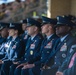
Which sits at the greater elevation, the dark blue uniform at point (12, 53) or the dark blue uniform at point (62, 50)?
the dark blue uniform at point (62, 50)

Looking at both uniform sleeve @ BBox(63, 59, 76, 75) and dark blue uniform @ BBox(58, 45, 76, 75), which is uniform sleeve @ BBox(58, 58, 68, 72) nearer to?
→ dark blue uniform @ BBox(58, 45, 76, 75)

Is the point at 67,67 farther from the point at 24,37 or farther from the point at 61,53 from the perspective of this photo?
the point at 24,37

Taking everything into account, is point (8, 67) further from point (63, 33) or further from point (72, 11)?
point (72, 11)

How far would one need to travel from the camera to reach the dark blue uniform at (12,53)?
16.9 feet

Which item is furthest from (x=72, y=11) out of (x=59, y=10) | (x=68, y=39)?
(x=68, y=39)

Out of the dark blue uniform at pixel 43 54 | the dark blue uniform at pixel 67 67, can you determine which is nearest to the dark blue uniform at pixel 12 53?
the dark blue uniform at pixel 43 54

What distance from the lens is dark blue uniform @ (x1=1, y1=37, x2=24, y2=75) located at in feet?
16.9

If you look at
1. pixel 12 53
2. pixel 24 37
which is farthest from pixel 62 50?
pixel 24 37

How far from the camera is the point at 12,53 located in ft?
18.2

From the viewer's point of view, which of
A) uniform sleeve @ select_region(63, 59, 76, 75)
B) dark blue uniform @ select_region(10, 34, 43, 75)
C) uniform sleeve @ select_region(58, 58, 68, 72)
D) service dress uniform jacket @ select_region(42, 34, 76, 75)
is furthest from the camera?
dark blue uniform @ select_region(10, 34, 43, 75)

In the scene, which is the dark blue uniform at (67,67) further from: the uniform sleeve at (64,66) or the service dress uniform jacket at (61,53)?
the service dress uniform jacket at (61,53)

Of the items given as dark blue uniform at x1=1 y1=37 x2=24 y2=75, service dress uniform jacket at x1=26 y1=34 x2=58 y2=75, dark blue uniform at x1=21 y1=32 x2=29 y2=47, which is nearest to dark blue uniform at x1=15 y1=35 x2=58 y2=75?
service dress uniform jacket at x1=26 y1=34 x2=58 y2=75

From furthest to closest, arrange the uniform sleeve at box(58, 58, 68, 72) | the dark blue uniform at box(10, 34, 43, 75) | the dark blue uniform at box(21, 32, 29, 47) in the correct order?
the dark blue uniform at box(21, 32, 29, 47) < the dark blue uniform at box(10, 34, 43, 75) < the uniform sleeve at box(58, 58, 68, 72)

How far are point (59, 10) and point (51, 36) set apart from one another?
2.75 m
